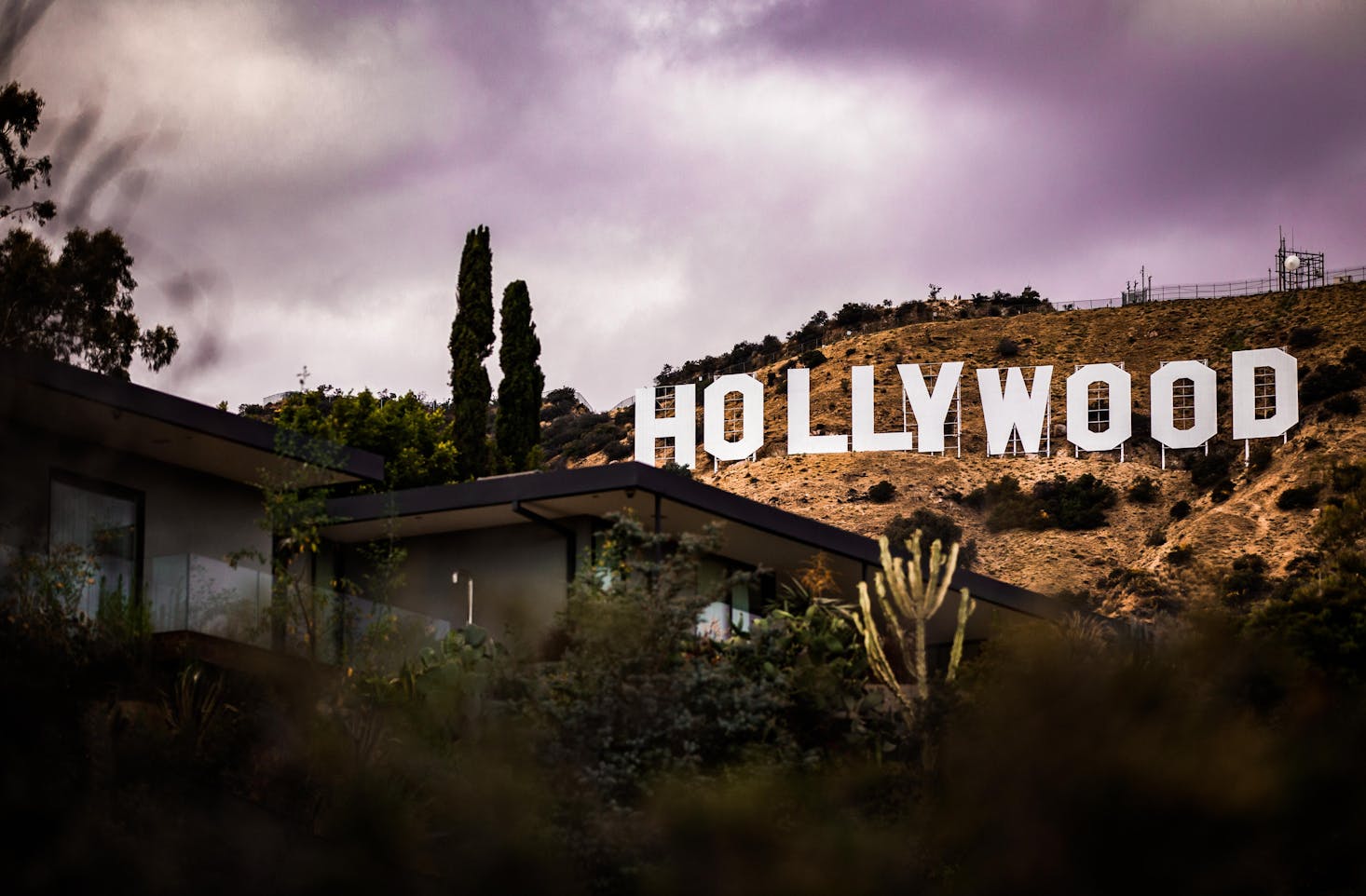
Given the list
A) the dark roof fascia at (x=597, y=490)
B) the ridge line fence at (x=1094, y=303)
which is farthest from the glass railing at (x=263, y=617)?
the ridge line fence at (x=1094, y=303)

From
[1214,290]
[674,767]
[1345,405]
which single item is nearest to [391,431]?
[674,767]

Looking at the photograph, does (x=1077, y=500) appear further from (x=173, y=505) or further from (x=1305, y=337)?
(x=173, y=505)

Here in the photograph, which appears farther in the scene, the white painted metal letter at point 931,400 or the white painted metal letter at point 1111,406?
the white painted metal letter at point 1111,406

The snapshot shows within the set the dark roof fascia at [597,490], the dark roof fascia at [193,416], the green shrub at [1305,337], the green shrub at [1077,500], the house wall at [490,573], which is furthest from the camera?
the green shrub at [1305,337]

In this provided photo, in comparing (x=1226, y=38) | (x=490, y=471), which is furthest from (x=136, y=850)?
(x=1226, y=38)

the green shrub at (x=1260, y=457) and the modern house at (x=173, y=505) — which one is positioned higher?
the green shrub at (x=1260, y=457)

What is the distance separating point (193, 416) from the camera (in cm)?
1944

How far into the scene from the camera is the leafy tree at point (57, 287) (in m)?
10.2

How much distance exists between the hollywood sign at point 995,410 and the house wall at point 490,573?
43.9 m

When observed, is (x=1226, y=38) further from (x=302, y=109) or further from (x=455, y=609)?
(x=302, y=109)

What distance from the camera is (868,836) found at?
623 inches

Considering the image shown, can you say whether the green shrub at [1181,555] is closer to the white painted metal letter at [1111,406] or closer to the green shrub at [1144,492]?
the white painted metal letter at [1111,406]

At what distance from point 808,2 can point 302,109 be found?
110 feet

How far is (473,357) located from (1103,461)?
47342 millimetres
